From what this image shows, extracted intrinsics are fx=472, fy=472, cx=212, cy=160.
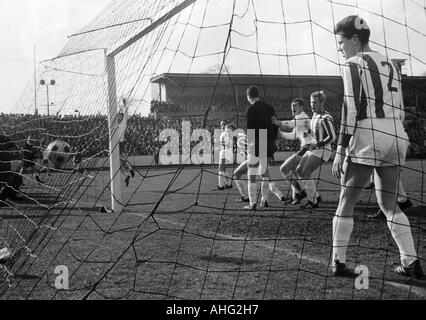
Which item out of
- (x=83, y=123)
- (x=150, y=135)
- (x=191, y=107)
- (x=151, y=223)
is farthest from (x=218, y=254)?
(x=191, y=107)

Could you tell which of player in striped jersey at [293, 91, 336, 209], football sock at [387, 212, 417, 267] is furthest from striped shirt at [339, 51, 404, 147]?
player in striped jersey at [293, 91, 336, 209]

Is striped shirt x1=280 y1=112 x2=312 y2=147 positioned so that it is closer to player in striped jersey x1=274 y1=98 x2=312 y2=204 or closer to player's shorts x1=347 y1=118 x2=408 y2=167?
player in striped jersey x1=274 y1=98 x2=312 y2=204

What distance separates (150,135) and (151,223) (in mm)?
17401

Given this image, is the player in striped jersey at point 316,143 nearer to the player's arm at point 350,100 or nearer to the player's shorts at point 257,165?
the player's shorts at point 257,165

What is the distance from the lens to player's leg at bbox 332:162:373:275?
146 inches

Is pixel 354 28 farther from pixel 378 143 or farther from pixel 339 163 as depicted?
pixel 339 163

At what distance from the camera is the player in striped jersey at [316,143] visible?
7285 mm

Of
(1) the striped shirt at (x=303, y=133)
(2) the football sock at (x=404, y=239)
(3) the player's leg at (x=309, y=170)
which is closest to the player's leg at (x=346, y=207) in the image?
(2) the football sock at (x=404, y=239)

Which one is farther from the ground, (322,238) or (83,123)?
(83,123)

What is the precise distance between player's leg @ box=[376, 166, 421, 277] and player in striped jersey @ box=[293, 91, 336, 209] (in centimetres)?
348

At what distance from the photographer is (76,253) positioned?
4.65 metres

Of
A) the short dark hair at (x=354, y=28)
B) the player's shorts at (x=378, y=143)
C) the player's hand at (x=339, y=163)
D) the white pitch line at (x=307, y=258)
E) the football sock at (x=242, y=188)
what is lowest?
the white pitch line at (x=307, y=258)

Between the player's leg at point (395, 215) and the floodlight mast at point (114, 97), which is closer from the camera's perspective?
the player's leg at point (395, 215)
